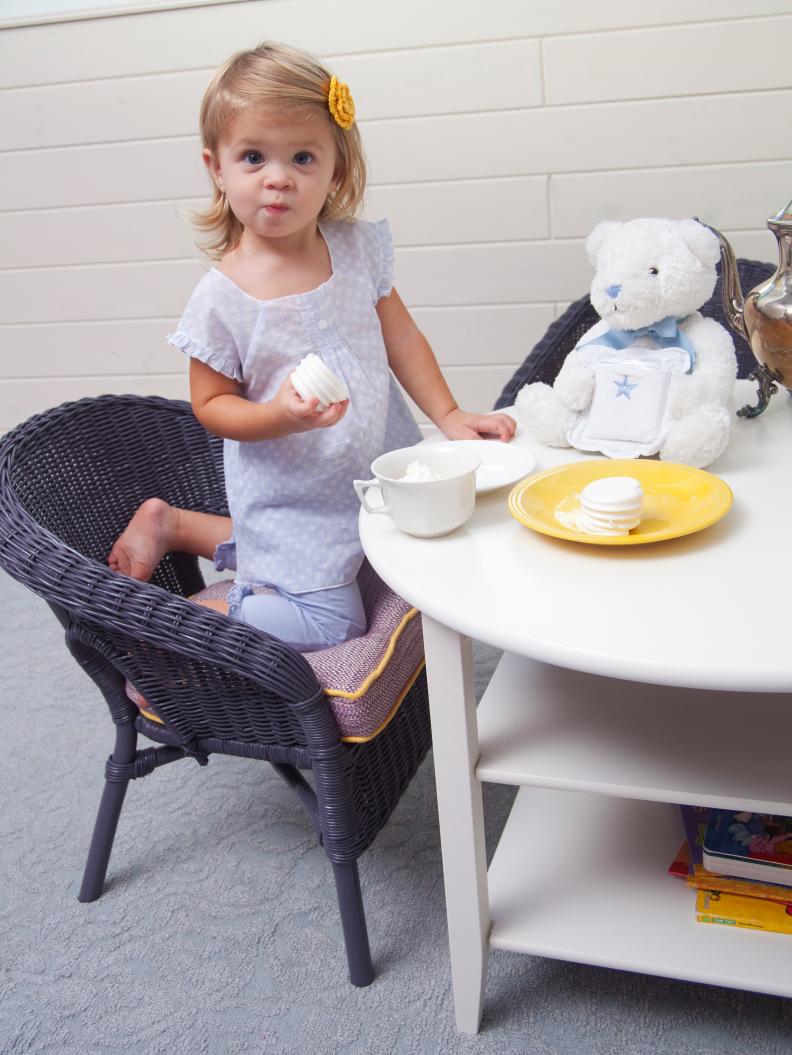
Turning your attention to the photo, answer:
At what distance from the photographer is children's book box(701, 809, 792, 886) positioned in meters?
1.13

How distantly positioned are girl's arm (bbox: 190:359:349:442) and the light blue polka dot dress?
0.02 meters

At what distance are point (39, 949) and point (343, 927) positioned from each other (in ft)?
1.46

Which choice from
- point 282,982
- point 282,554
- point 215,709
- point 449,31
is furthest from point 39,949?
point 449,31

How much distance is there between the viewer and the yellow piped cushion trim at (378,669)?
1.13 metres

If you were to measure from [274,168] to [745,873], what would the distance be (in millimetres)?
1010

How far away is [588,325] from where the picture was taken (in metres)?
1.70

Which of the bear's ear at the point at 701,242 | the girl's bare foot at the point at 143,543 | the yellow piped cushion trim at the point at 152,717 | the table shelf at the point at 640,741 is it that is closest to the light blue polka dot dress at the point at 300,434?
the girl's bare foot at the point at 143,543

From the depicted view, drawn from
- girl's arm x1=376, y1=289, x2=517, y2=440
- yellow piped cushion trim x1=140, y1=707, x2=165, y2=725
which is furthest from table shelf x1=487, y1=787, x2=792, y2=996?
girl's arm x1=376, y1=289, x2=517, y2=440

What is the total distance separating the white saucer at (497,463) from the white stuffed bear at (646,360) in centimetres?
7

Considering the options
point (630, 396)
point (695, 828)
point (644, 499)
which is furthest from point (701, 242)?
point (695, 828)

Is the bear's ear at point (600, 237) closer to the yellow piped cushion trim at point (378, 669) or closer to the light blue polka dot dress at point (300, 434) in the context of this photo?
the light blue polka dot dress at point (300, 434)

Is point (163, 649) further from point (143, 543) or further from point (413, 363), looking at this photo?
point (413, 363)

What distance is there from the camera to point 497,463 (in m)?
1.19

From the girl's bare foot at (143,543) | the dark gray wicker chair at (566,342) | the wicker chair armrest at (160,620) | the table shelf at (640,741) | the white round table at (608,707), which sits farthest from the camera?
the dark gray wicker chair at (566,342)
